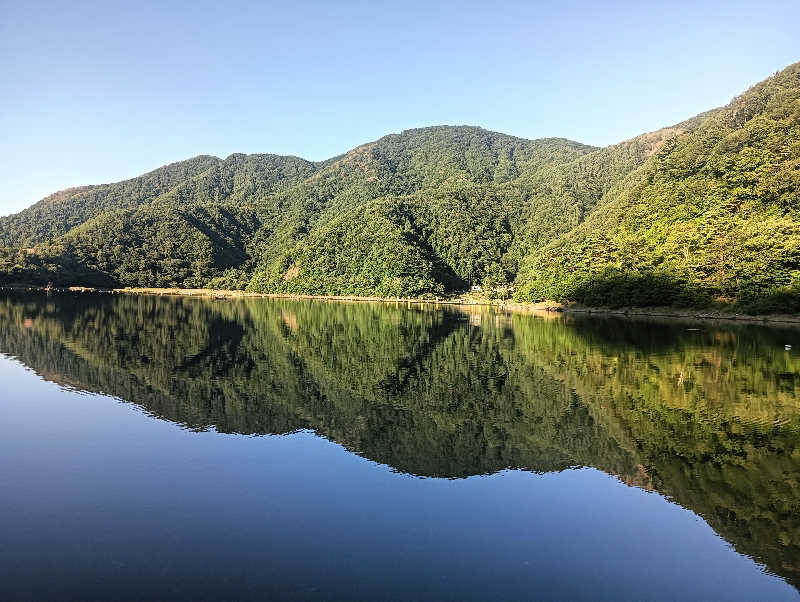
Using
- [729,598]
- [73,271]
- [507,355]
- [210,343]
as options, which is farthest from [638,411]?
[73,271]

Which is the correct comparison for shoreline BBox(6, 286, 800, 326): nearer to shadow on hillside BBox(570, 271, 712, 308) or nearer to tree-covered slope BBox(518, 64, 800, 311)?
shadow on hillside BBox(570, 271, 712, 308)

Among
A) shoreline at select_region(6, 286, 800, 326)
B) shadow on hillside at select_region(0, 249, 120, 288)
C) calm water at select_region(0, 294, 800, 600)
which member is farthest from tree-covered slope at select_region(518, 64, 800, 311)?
shadow on hillside at select_region(0, 249, 120, 288)

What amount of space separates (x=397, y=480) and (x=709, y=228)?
82.6 meters

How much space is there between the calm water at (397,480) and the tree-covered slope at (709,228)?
45156 mm

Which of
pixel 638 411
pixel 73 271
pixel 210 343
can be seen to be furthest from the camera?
pixel 73 271

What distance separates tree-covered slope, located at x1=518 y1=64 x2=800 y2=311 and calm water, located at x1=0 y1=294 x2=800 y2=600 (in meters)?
45.2

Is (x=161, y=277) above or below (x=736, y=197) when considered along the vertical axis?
below

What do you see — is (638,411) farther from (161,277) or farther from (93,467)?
(161,277)

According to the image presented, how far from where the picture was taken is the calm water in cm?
1016

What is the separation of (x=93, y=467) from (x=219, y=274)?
7351 inches

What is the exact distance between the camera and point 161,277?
7052 inches

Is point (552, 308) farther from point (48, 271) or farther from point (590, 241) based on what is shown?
point (48, 271)

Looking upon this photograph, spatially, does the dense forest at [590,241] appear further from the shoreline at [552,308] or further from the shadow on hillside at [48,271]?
the shoreline at [552,308]

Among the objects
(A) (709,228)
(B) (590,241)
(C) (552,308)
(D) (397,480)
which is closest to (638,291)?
(A) (709,228)
